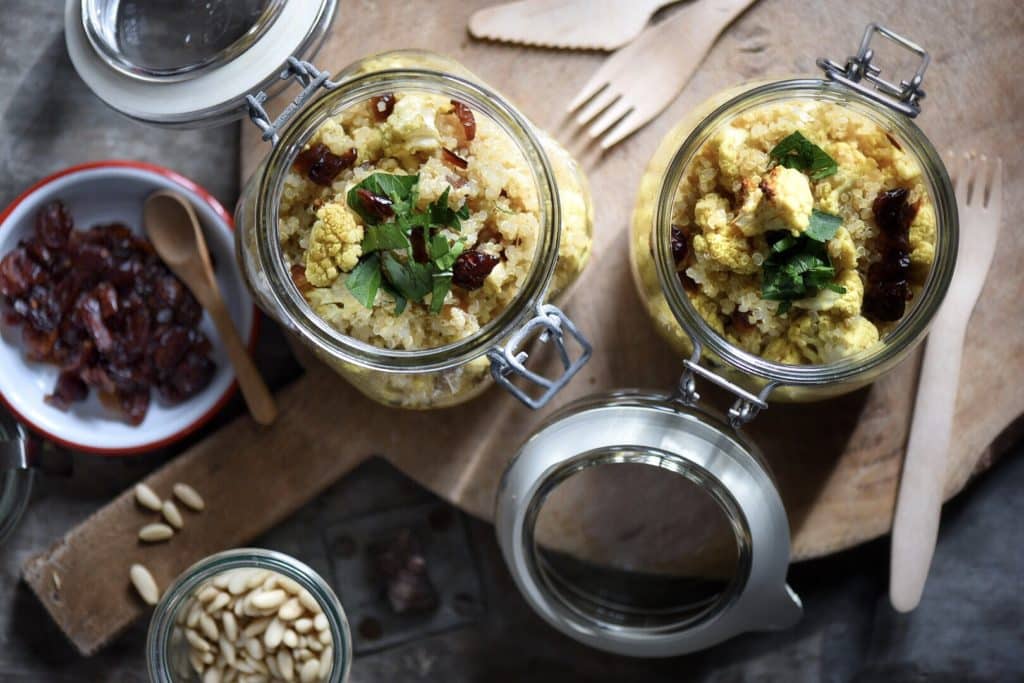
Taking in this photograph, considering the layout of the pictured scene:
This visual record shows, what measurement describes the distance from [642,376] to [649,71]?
0.47 m

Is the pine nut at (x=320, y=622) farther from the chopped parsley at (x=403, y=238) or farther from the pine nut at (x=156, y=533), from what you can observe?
the chopped parsley at (x=403, y=238)

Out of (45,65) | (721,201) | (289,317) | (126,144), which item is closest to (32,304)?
(126,144)

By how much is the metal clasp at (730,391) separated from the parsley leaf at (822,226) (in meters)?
0.19

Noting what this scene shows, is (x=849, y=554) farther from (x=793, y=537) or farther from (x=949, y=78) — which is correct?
(x=949, y=78)

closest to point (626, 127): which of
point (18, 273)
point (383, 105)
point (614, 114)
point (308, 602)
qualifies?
point (614, 114)

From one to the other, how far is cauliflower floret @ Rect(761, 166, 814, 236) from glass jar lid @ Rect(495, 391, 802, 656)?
299 mm

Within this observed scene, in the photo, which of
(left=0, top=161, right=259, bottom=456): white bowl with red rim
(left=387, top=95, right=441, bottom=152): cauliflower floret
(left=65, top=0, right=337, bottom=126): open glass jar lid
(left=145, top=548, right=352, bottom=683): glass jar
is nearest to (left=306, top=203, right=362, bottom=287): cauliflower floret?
(left=387, top=95, right=441, bottom=152): cauliflower floret

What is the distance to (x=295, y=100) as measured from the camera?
4.12 feet

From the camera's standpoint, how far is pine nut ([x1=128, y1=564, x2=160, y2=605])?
5.08 feet

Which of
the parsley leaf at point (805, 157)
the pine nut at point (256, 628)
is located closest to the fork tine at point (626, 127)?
the parsley leaf at point (805, 157)

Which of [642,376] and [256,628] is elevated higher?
[642,376]

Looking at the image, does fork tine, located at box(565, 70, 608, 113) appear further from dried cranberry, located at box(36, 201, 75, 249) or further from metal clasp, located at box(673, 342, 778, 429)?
dried cranberry, located at box(36, 201, 75, 249)

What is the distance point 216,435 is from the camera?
1.57m

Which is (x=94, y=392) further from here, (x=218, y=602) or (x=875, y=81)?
(x=875, y=81)
